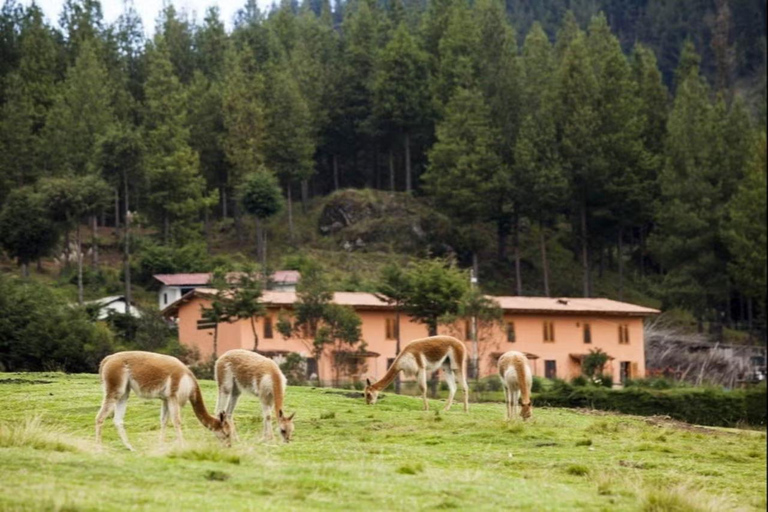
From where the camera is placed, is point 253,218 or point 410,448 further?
point 253,218

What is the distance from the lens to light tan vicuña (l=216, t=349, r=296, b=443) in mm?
21969

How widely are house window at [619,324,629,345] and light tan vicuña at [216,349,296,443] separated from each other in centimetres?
5605

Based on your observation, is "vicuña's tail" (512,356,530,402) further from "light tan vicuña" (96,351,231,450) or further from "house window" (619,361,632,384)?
"house window" (619,361,632,384)

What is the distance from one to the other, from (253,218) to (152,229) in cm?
896

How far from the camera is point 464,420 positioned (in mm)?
26500

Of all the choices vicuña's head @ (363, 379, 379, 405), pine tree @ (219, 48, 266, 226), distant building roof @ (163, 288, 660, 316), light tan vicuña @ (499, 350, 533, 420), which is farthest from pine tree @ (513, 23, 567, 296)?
light tan vicuña @ (499, 350, 533, 420)

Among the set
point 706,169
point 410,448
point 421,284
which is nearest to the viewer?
point 410,448

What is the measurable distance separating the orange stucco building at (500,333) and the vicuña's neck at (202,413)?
4265 centimetres

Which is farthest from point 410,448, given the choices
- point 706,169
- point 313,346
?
point 706,169

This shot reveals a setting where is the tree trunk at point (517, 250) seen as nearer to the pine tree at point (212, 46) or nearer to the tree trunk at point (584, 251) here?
the tree trunk at point (584, 251)

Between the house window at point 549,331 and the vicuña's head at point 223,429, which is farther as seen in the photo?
the house window at point 549,331

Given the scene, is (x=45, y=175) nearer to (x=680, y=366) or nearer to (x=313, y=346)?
(x=313, y=346)

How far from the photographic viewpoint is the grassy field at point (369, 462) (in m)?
15.4

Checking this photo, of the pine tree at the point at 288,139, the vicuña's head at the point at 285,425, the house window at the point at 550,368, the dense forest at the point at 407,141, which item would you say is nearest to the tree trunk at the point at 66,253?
the dense forest at the point at 407,141
